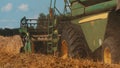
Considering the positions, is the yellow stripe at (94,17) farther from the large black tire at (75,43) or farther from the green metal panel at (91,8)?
the large black tire at (75,43)

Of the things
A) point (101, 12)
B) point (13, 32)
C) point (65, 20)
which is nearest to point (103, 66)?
point (101, 12)

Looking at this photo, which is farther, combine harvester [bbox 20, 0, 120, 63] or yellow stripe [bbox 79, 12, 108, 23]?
yellow stripe [bbox 79, 12, 108, 23]

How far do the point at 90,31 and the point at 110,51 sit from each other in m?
1.63

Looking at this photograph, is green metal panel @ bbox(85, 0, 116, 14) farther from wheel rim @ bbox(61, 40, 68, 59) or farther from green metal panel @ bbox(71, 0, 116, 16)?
wheel rim @ bbox(61, 40, 68, 59)

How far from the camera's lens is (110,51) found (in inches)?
490

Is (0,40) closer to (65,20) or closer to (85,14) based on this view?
(65,20)

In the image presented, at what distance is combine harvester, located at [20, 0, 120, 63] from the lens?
12633 mm

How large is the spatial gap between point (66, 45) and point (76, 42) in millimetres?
821

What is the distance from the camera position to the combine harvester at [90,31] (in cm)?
1263

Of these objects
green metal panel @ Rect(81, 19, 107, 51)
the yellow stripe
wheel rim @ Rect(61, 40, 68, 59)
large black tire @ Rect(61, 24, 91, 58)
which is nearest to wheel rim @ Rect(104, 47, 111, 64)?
green metal panel @ Rect(81, 19, 107, 51)

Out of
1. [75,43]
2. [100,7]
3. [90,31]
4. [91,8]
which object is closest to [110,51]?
[100,7]

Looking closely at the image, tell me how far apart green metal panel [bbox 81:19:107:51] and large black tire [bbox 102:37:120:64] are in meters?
0.38

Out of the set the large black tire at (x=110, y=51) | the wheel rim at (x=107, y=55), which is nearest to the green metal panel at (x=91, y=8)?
the large black tire at (x=110, y=51)

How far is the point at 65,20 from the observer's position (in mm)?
16406
